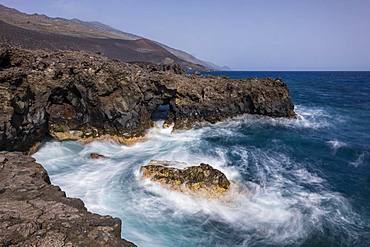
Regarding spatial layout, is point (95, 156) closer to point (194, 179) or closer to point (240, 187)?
point (194, 179)

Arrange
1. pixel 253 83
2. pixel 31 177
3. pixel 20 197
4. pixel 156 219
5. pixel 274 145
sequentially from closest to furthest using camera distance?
1. pixel 20 197
2. pixel 31 177
3. pixel 156 219
4. pixel 274 145
5. pixel 253 83

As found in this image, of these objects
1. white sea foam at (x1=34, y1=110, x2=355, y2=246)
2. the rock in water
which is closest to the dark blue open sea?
white sea foam at (x1=34, y1=110, x2=355, y2=246)

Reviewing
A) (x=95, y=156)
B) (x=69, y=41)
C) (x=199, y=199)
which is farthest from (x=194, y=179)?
(x=69, y=41)

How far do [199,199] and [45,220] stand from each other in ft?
34.1

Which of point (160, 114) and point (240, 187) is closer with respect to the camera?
point (240, 187)

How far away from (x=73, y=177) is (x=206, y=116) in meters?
17.0

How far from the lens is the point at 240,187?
1945 centimetres

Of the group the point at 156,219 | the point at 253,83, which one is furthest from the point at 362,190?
the point at 253,83

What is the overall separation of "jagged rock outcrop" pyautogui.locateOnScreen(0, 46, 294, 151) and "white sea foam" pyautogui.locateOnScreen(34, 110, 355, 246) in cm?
166

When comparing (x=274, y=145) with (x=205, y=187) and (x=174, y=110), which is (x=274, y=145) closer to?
(x=174, y=110)

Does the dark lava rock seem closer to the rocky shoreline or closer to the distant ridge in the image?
the rocky shoreline

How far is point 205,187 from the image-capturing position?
18203 mm

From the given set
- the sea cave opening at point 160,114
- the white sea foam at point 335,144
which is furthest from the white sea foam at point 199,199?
the sea cave opening at point 160,114

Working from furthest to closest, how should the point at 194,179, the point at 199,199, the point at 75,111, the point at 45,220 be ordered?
1. the point at 75,111
2. the point at 194,179
3. the point at 199,199
4. the point at 45,220
